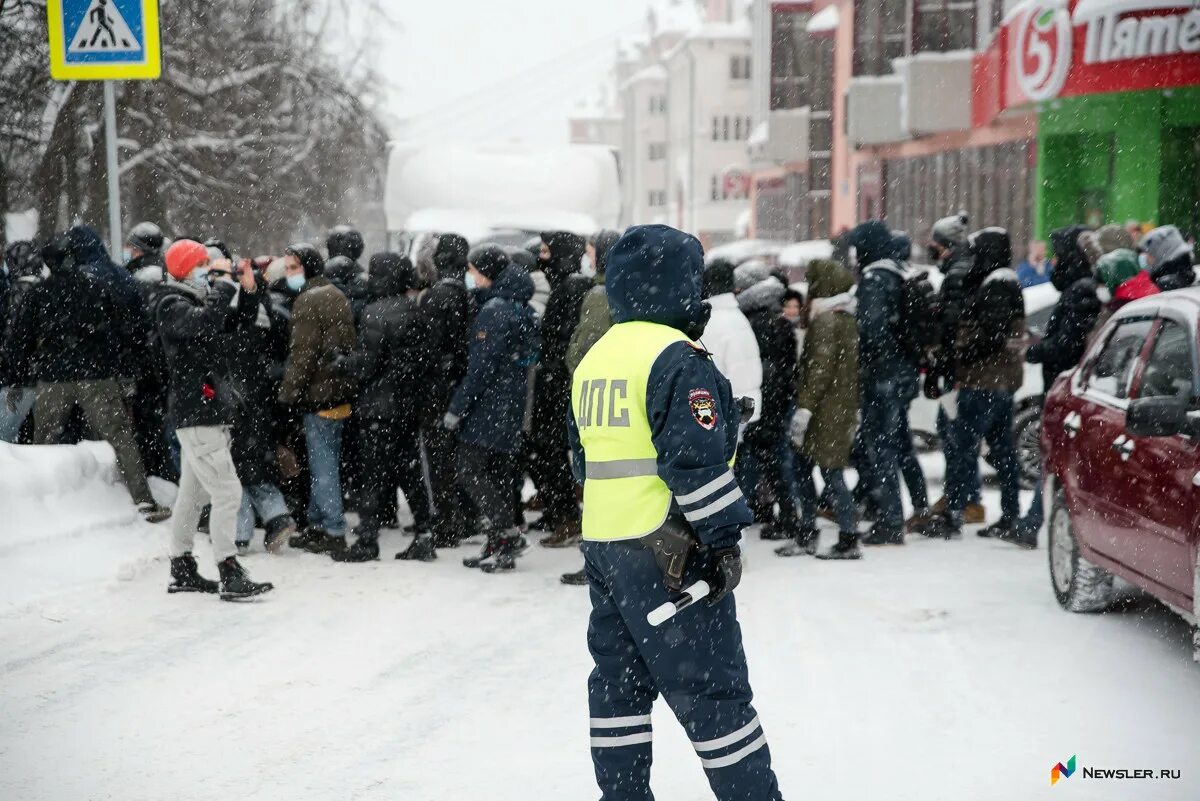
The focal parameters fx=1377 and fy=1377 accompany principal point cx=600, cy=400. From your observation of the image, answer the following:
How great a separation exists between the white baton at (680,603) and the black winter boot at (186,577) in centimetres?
483

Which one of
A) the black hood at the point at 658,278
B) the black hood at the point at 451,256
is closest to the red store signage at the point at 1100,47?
the black hood at the point at 451,256

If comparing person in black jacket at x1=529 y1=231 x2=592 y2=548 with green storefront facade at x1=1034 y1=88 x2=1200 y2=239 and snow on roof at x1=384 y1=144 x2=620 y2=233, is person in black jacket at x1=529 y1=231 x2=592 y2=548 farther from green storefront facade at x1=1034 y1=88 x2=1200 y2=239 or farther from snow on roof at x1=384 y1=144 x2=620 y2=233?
green storefront facade at x1=1034 y1=88 x2=1200 y2=239

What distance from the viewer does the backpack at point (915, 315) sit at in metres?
9.07

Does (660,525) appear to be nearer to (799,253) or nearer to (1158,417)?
(1158,417)

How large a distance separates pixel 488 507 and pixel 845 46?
29555 mm

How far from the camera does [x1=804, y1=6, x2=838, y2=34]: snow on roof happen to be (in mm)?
39375

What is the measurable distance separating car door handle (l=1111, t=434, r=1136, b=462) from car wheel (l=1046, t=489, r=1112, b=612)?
2.57 feet

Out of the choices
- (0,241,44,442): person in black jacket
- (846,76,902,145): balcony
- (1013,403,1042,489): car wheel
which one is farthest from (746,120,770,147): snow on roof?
(0,241,44,442): person in black jacket

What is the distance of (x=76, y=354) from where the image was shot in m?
9.41

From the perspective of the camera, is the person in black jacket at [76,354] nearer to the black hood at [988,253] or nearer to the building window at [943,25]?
the black hood at [988,253]

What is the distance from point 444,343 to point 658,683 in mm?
5238

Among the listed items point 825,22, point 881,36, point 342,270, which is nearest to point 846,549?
point 342,270

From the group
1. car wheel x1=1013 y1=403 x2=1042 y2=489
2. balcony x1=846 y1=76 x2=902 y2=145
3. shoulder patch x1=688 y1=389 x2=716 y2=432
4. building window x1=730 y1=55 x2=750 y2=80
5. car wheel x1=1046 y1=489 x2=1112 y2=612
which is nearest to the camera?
shoulder patch x1=688 y1=389 x2=716 y2=432

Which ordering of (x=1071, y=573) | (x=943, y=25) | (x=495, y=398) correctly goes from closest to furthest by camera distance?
1. (x=1071, y=573)
2. (x=495, y=398)
3. (x=943, y=25)
